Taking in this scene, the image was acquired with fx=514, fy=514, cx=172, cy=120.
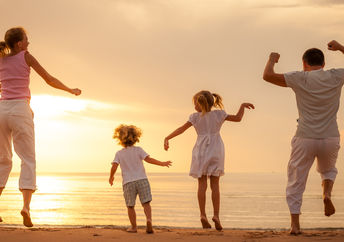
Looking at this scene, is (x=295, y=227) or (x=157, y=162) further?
(x=157, y=162)

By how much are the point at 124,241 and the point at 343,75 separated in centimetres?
361

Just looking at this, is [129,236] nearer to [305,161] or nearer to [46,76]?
[46,76]

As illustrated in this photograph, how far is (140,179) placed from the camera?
8039mm

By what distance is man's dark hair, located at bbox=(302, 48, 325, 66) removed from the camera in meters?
7.01

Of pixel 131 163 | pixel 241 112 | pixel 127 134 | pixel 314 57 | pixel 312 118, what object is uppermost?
pixel 314 57

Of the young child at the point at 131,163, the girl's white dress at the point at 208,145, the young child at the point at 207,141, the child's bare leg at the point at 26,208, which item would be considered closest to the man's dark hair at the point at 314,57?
the young child at the point at 207,141

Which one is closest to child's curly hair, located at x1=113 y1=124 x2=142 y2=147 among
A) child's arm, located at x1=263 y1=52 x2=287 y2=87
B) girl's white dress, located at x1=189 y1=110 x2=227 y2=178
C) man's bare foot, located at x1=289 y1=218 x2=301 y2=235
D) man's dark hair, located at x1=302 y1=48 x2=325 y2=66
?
girl's white dress, located at x1=189 y1=110 x2=227 y2=178

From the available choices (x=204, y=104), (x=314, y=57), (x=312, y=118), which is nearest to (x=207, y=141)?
(x=204, y=104)

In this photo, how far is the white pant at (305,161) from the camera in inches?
267

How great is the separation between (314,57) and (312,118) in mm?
866

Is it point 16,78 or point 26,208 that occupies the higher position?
point 16,78

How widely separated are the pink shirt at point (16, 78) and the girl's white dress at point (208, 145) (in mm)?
2761

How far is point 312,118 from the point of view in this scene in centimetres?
682

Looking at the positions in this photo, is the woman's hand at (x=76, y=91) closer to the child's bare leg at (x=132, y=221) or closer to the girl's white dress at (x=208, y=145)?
the child's bare leg at (x=132, y=221)
